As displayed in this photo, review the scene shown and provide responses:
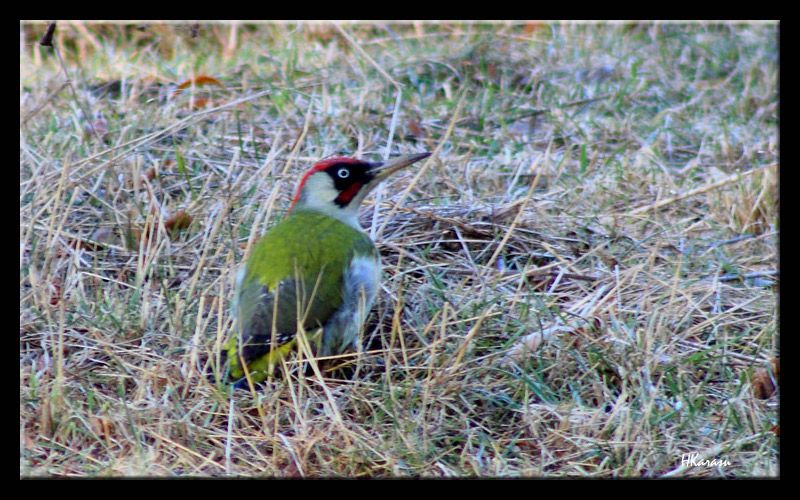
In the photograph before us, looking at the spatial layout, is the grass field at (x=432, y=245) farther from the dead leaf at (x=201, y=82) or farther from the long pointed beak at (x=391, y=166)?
the long pointed beak at (x=391, y=166)

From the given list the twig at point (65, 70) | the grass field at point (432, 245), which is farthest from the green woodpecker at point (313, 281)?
the twig at point (65, 70)

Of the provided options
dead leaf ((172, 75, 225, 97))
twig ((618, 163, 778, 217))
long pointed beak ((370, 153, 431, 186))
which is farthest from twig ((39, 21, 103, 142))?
twig ((618, 163, 778, 217))

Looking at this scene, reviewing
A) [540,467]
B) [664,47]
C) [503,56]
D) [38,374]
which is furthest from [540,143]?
[38,374]

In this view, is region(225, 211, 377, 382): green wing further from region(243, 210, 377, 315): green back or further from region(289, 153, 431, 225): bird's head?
region(289, 153, 431, 225): bird's head

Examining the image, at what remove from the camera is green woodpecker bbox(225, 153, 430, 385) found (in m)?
3.37

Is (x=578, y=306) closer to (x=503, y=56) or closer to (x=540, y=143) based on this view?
(x=540, y=143)

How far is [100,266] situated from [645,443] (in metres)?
2.17

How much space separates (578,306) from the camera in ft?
12.8

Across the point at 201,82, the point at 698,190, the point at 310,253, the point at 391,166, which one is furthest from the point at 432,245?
the point at 201,82

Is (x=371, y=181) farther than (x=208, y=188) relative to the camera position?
No

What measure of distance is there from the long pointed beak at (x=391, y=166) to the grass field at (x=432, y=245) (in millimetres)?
305

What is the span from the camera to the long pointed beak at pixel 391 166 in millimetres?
4008

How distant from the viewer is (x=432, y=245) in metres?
4.29

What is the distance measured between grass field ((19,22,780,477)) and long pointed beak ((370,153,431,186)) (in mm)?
305
